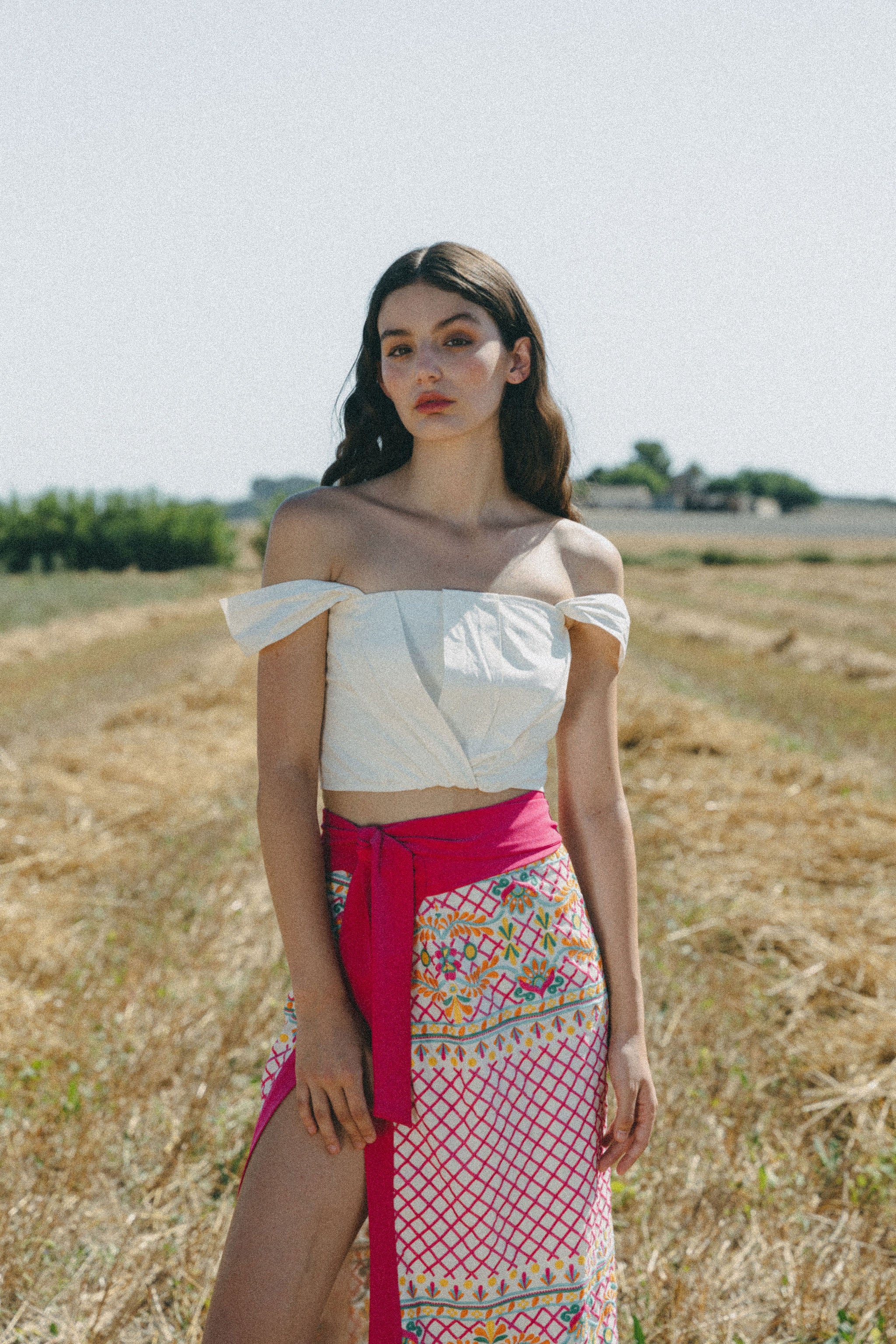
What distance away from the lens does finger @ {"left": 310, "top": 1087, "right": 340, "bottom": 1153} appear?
5.10ft

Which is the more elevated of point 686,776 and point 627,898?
point 627,898

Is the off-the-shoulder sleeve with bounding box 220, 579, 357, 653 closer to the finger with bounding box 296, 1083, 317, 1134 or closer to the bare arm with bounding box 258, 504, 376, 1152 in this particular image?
the bare arm with bounding box 258, 504, 376, 1152

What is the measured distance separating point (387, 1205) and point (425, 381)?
127 cm

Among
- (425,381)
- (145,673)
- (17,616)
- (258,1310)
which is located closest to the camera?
(258,1310)

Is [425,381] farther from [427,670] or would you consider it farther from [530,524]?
[427,670]

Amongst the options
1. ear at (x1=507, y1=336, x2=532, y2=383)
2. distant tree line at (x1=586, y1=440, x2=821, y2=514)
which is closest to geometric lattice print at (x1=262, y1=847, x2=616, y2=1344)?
ear at (x1=507, y1=336, x2=532, y2=383)

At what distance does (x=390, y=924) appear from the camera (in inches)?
64.6

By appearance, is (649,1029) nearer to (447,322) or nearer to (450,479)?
(450,479)

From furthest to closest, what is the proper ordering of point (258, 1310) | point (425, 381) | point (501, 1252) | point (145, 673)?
point (145, 673) → point (425, 381) → point (501, 1252) → point (258, 1310)

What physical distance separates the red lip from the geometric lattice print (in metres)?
0.77

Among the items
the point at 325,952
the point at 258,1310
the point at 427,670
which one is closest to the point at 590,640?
the point at 427,670

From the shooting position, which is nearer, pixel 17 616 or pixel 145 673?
pixel 145 673

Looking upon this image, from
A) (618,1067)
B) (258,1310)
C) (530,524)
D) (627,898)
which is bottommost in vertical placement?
(258,1310)

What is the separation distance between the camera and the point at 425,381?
1.79m
